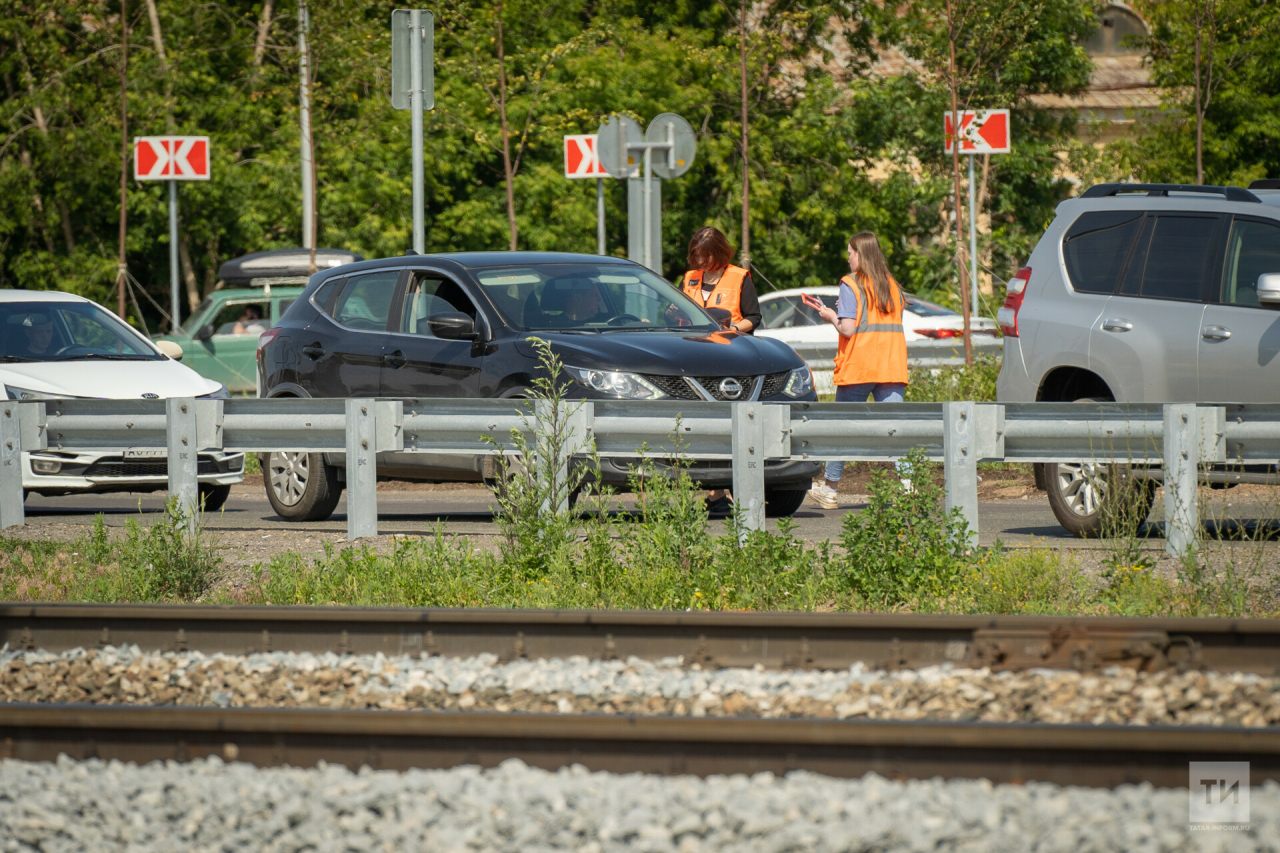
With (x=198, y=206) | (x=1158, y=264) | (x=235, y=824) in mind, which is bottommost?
(x=235, y=824)

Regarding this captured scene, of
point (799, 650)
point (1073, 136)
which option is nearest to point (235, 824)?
point (799, 650)

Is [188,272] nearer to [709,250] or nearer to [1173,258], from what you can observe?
[709,250]

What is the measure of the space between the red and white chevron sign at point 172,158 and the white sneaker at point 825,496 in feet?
38.2

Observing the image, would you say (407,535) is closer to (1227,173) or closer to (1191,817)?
(1191,817)

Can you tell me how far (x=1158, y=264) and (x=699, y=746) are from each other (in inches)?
229

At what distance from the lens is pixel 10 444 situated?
980 centimetres

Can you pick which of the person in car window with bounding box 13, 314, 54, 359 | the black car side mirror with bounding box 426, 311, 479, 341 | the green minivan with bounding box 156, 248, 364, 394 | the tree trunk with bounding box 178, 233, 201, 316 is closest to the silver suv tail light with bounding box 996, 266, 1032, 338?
the black car side mirror with bounding box 426, 311, 479, 341

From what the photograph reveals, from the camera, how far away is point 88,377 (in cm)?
1138

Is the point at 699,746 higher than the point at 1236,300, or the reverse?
the point at 1236,300

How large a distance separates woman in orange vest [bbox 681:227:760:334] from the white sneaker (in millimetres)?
1279

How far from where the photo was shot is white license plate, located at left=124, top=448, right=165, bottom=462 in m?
10.1

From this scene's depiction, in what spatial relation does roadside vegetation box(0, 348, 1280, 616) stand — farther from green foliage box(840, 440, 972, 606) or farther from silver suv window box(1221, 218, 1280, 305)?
silver suv window box(1221, 218, 1280, 305)

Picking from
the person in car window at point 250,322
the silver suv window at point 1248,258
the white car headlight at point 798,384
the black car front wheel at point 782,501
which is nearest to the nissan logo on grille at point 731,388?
the white car headlight at point 798,384

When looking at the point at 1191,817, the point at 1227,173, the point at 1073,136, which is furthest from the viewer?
the point at 1073,136
